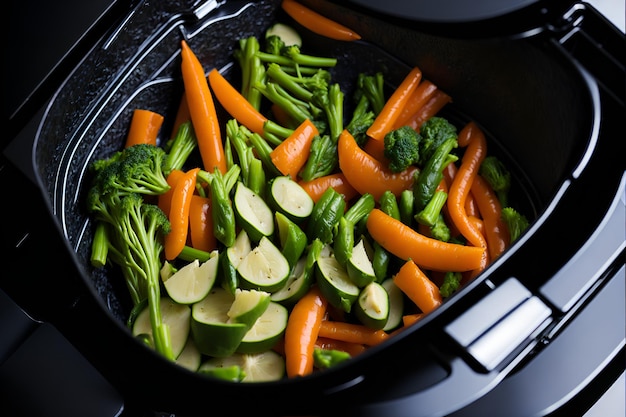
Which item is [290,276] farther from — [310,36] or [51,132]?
[310,36]

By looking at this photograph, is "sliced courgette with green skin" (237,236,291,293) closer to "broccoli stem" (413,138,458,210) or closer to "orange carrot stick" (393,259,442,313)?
"orange carrot stick" (393,259,442,313)

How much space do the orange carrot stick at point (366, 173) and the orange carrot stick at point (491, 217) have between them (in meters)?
0.16

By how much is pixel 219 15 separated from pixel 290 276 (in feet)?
2.19

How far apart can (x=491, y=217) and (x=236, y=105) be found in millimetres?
646

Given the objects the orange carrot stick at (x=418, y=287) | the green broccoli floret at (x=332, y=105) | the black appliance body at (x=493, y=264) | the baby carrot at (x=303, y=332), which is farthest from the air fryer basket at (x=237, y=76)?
the baby carrot at (x=303, y=332)

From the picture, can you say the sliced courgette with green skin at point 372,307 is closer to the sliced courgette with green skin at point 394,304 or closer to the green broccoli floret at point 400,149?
the sliced courgette with green skin at point 394,304

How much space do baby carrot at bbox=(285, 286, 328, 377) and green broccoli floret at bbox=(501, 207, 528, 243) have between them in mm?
430

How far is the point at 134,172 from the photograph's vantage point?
142 centimetres

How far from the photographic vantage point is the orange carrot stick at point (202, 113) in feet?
5.11

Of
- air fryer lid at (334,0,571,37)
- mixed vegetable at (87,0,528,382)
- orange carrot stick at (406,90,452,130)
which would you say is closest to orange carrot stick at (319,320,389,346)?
mixed vegetable at (87,0,528,382)

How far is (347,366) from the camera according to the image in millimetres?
1027

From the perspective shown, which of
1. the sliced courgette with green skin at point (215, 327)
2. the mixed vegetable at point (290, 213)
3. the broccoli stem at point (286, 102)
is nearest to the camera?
the sliced courgette with green skin at point (215, 327)

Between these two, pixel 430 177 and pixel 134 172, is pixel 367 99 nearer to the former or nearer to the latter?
pixel 430 177

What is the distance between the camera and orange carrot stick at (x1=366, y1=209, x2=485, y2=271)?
4.60 feet
